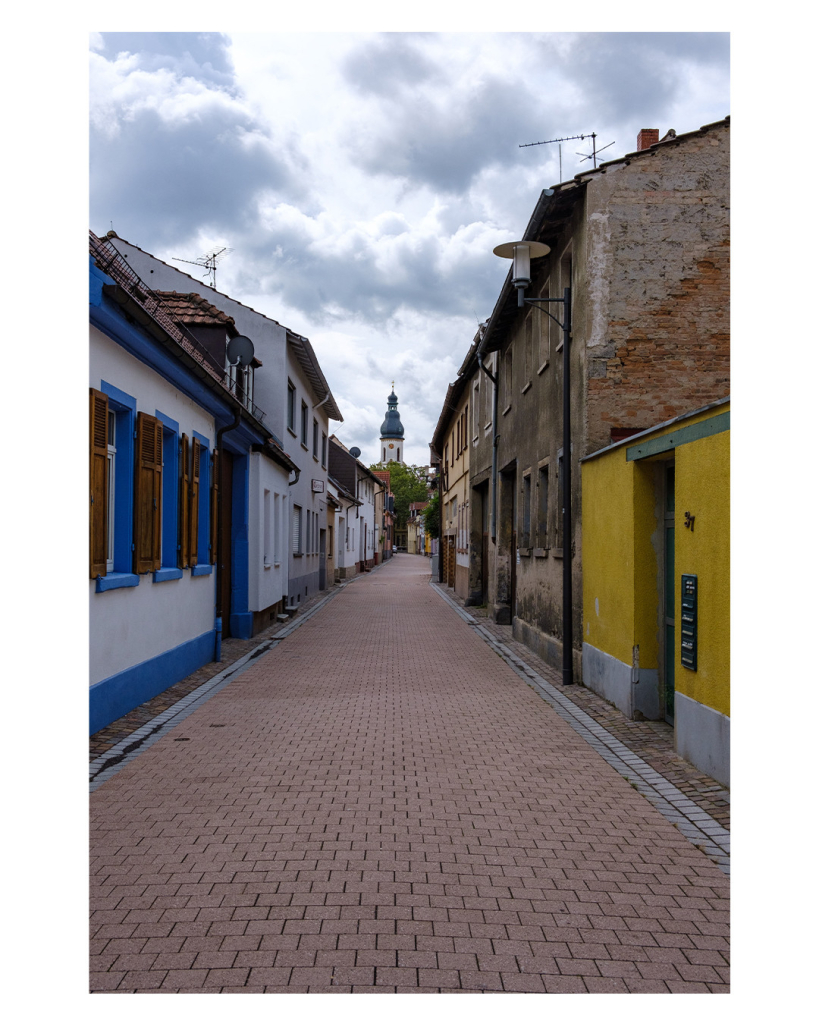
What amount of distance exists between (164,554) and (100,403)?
2895mm

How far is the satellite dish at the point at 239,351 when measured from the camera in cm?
1552

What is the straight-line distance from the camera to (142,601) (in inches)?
356

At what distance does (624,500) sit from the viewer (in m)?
8.63

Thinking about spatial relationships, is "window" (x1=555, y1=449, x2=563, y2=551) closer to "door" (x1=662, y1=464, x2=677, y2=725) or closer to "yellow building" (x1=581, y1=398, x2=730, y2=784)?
"yellow building" (x1=581, y1=398, x2=730, y2=784)

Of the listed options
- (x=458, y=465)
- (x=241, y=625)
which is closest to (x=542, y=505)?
(x=241, y=625)

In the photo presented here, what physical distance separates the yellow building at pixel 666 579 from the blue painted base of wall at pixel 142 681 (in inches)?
191

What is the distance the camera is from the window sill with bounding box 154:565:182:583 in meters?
9.53

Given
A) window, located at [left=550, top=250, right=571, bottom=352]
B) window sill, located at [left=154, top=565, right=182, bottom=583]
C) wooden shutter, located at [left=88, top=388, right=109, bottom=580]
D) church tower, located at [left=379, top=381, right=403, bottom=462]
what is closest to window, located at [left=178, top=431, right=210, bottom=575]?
window sill, located at [left=154, top=565, right=182, bottom=583]

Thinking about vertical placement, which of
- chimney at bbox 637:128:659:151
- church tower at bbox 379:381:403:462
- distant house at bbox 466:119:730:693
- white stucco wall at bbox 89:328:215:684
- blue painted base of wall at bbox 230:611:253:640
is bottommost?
blue painted base of wall at bbox 230:611:253:640

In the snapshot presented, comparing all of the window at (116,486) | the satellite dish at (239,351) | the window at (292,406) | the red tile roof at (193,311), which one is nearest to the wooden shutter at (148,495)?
the window at (116,486)

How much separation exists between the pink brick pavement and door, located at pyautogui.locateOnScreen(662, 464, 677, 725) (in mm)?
1036

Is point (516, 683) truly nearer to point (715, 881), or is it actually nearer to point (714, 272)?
point (714, 272)

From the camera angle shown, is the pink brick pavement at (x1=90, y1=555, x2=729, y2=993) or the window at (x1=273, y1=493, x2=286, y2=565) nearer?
the pink brick pavement at (x1=90, y1=555, x2=729, y2=993)

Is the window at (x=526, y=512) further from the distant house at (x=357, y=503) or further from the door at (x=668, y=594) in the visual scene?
the distant house at (x=357, y=503)
